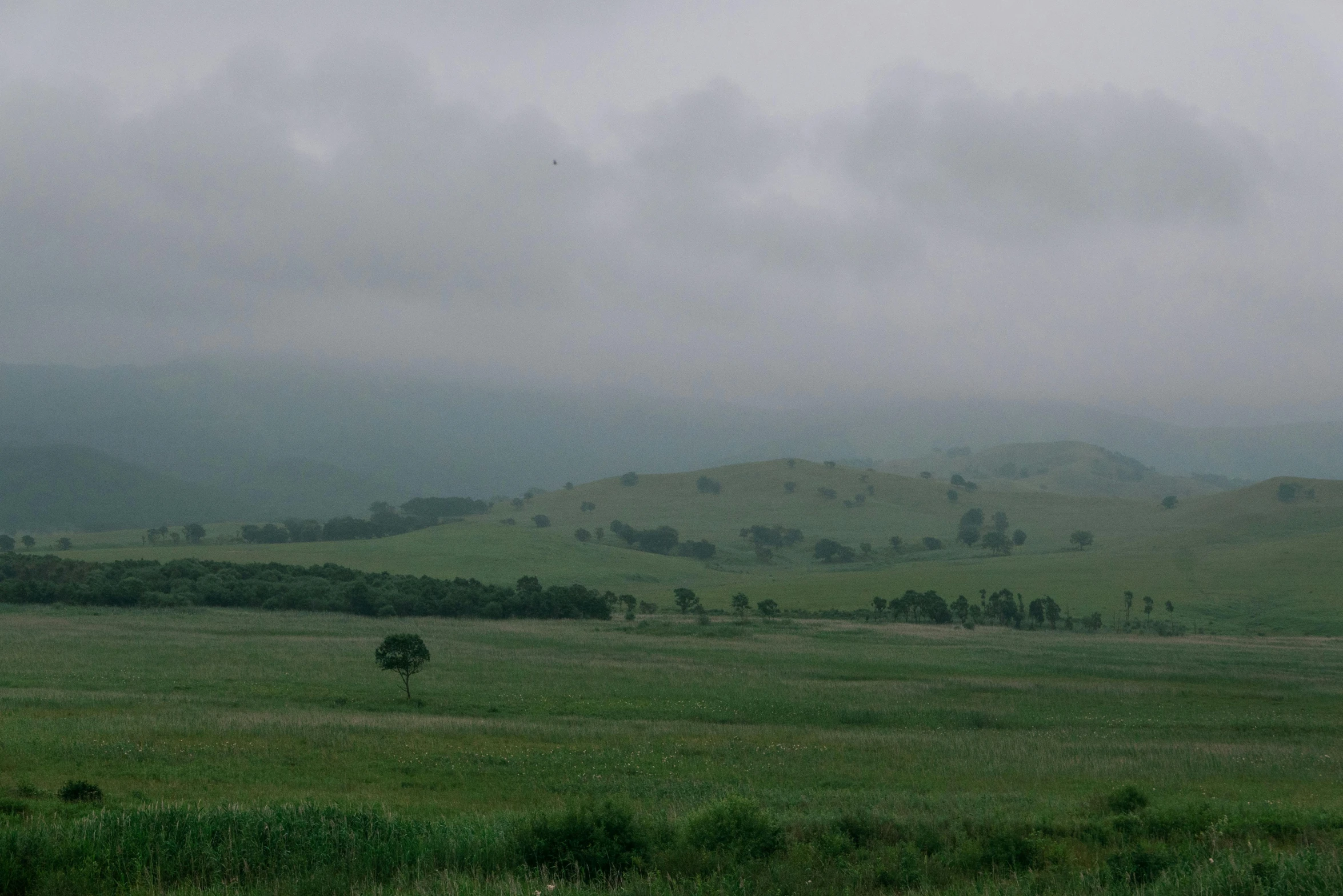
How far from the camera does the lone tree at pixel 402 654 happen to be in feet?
131

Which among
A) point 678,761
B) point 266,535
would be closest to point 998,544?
point 266,535

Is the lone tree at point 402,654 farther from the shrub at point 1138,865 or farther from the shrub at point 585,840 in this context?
the shrub at point 1138,865

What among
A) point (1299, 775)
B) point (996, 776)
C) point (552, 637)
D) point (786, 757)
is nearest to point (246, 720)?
point (786, 757)

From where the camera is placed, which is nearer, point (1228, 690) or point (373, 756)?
point (373, 756)

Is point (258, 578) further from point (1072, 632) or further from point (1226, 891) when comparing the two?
point (1226, 891)

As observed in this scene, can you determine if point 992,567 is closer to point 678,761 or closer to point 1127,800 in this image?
point 678,761

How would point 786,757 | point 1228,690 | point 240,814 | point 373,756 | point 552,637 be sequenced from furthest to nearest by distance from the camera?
point 552,637, point 1228,690, point 786,757, point 373,756, point 240,814

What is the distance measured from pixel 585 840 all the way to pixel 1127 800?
11401 millimetres

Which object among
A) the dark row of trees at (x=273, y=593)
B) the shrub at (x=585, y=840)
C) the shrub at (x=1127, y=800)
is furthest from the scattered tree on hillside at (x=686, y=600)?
the shrub at (x=585, y=840)

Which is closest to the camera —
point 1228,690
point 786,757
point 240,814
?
point 240,814

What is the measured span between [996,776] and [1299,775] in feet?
27.7

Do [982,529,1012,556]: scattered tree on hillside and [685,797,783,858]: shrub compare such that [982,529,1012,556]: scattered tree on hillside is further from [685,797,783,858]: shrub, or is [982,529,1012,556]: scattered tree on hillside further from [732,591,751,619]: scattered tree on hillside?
[685,797,783,858]: shrub

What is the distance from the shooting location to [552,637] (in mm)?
72625

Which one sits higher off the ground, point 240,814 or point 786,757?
point 240,814
